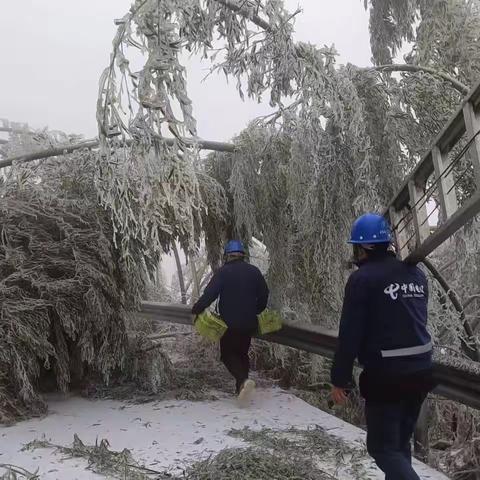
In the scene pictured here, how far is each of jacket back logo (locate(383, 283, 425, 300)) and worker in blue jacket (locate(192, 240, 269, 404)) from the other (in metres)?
2.49

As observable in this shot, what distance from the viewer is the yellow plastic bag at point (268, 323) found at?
216 inches

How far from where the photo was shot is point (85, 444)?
13.1 feet

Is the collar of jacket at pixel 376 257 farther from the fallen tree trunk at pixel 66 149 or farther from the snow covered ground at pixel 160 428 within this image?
the fallen tree trunk at pixel 66 149

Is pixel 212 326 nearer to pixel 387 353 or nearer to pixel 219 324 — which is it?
pixel 219 324

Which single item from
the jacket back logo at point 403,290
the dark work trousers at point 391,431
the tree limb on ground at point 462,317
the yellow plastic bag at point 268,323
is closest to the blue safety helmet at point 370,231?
the jacket back logo at point 403,290

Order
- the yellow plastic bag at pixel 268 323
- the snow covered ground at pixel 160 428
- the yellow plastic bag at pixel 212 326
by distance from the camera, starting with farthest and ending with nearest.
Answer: the yellow plastic bag at pixel 268 323 → the yellow plastic bag at pixel 212 326 → the snow covered ground at pixel 160 428

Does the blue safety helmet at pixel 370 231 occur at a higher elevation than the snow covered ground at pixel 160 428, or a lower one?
higher

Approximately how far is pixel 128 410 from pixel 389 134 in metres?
3.61

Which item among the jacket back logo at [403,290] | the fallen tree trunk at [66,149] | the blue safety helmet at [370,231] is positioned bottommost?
the jacket back logo at [403,290]

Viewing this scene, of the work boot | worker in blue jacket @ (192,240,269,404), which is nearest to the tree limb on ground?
worker in blue jacket @ (192,240,269,404)

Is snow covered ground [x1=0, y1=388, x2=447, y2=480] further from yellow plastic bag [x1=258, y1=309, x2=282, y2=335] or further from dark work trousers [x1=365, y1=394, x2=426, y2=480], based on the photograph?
yellow plastic bag [x1=258, y1=309, x2=282, y2=335]

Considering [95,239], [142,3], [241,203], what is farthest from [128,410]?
[142,3]

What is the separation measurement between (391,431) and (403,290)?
2.55 ft

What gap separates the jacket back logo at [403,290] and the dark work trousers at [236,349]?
2551mm
